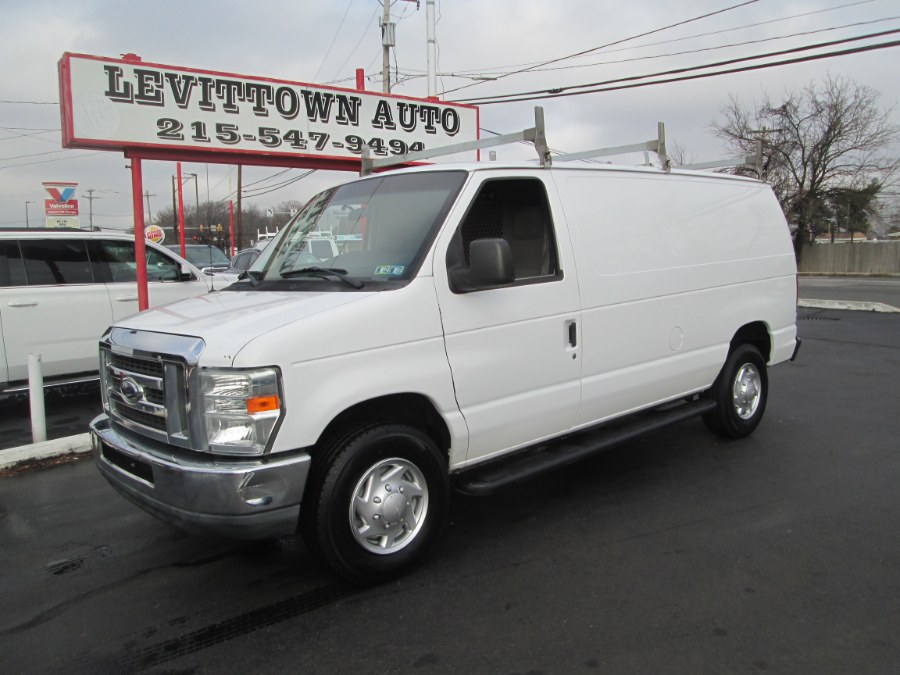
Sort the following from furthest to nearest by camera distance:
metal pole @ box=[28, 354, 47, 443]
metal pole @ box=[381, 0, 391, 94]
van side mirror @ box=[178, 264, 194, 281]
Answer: metal pole @ box=[381, 0, 391, 94], van side mirror @ box=[178, 264, 194, 281], metal pole @ box=[28, 354, 47, 443]

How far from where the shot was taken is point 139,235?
691 cm

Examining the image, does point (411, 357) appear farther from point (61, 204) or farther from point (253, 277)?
point (61, 204)

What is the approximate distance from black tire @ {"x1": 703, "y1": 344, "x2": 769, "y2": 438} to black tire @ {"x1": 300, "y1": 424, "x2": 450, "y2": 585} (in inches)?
117

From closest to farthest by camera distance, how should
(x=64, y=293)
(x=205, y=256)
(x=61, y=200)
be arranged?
(x=64, y=293) → (x=205, y=256) → (x=61, y=200)

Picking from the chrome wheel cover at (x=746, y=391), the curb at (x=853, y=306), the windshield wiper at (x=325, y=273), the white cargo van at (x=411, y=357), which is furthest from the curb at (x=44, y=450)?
the curb at (x=853, y=306)

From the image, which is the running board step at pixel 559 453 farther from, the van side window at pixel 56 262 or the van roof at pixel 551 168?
the van side window at pixel 56 262

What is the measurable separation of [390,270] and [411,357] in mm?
498

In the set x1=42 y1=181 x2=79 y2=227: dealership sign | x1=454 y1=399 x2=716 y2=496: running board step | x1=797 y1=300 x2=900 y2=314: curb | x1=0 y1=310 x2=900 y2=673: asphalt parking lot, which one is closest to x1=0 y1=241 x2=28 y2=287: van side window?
x1=0 y1=310 x2=900 y2=673: asphalt parking lot

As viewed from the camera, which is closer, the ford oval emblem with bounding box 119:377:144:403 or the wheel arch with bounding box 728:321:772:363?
the ford oval emblem with bounding box 119:377:144:403

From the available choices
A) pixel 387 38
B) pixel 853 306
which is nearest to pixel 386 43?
pixel 387 38

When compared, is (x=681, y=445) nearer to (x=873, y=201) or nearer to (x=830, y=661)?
(x=830, y=661)

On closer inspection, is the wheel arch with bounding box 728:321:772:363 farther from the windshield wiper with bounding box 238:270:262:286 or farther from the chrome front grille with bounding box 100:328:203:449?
the chrome front grille with bounding box 100:328:203:449

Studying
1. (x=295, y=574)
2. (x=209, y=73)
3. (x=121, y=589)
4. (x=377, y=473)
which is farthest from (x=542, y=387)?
(x=209, y=73)

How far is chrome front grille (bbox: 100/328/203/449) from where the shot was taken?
298cm
